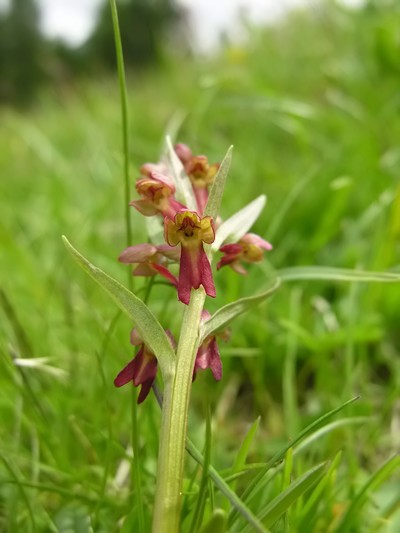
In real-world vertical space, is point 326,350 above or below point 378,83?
below

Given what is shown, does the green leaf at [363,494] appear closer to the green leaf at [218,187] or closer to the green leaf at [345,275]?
the green leaf at [345,275]

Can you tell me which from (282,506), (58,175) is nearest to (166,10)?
(58,175)

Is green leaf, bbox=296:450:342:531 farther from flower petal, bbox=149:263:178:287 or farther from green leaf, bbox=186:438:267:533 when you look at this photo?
flower petal, bbox=149:263:178:287

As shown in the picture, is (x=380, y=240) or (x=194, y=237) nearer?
(x=194, y=237)

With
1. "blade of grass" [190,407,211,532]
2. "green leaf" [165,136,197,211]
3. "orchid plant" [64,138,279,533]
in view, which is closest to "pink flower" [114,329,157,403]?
"orchid plant" [64,138,279,533]

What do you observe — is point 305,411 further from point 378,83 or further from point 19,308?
point 378,83

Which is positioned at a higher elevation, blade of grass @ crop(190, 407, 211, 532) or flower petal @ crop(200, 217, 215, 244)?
flower petal @ crop(200, 217, 215, 244)

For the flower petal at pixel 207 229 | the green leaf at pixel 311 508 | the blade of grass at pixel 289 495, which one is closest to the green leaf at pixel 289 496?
the blade of grass at pixel 289 495
